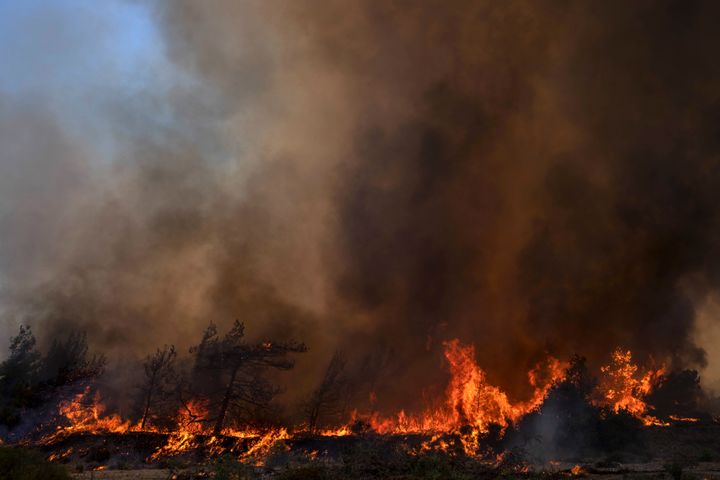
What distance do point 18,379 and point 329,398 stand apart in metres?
29.1

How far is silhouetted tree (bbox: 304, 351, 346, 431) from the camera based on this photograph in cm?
4544

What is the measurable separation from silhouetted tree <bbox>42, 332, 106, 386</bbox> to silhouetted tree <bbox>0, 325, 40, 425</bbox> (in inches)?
82.2

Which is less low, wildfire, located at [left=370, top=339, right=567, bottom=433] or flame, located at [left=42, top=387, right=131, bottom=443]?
wildfire, located at [left=370, top=339, right=567, bottom=433]

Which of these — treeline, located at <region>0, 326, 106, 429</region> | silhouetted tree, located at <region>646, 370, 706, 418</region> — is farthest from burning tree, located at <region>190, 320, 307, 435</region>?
silhouetted tree, located at <region>646, 370, 706, 418</region>

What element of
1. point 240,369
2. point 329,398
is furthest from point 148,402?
point 329,398

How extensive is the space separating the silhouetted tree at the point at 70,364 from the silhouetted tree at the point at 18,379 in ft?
6.85

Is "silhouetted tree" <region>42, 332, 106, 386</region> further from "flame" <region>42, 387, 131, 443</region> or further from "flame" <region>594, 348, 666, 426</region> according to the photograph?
"flame" <region>594, 348, 666, 426</region>

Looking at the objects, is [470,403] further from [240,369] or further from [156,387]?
[156,387]

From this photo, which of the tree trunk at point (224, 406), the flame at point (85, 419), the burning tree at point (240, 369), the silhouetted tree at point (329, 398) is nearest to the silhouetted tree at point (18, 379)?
the flame at point (85, 419)

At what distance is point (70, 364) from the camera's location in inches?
2000

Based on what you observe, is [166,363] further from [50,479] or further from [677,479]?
[677,479]

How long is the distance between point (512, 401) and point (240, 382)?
25680 millimetres

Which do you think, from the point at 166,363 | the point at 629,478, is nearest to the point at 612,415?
the point at 629,478

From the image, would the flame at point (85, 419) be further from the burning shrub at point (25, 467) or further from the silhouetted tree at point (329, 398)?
the burning shrub at point (25, 467)
